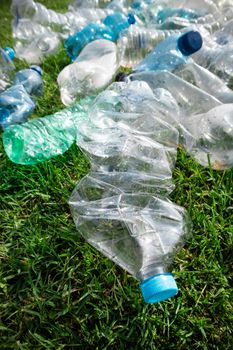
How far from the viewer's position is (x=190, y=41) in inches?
58.4

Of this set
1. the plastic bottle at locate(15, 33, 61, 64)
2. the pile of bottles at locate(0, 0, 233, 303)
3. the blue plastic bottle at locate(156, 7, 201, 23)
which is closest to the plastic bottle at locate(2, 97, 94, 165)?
the pile of bottles at locate(0, 0, 233, 303)

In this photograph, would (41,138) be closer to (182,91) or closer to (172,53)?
(182,91)

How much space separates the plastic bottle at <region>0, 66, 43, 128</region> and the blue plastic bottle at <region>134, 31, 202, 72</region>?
0.58 metres

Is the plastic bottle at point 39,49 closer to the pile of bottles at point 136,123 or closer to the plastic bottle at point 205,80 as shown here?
the pile of bottles at point 136,123

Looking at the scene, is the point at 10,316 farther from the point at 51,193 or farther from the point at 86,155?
the point at 86,155

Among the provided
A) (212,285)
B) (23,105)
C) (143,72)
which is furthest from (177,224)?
(23,105)

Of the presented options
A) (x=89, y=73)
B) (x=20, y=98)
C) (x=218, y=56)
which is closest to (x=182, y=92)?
(x=218, y=56)

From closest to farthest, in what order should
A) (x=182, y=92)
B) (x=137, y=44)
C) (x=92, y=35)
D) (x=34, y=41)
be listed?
1. (x=182, y=92)
2. (x=137, y=44)
3. (x=92, y=35)
4. (x=34, y=41)

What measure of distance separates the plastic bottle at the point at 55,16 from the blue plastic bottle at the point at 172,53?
1.28 m

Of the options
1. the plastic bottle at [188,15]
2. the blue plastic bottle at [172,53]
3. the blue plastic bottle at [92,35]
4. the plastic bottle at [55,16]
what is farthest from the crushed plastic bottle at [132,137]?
the plastic bottle at [55,16]

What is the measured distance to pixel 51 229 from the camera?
1128 millimetres

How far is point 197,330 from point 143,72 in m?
1.22

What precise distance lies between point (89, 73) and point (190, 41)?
1.98ft

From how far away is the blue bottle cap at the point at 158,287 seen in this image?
0.74 meters
